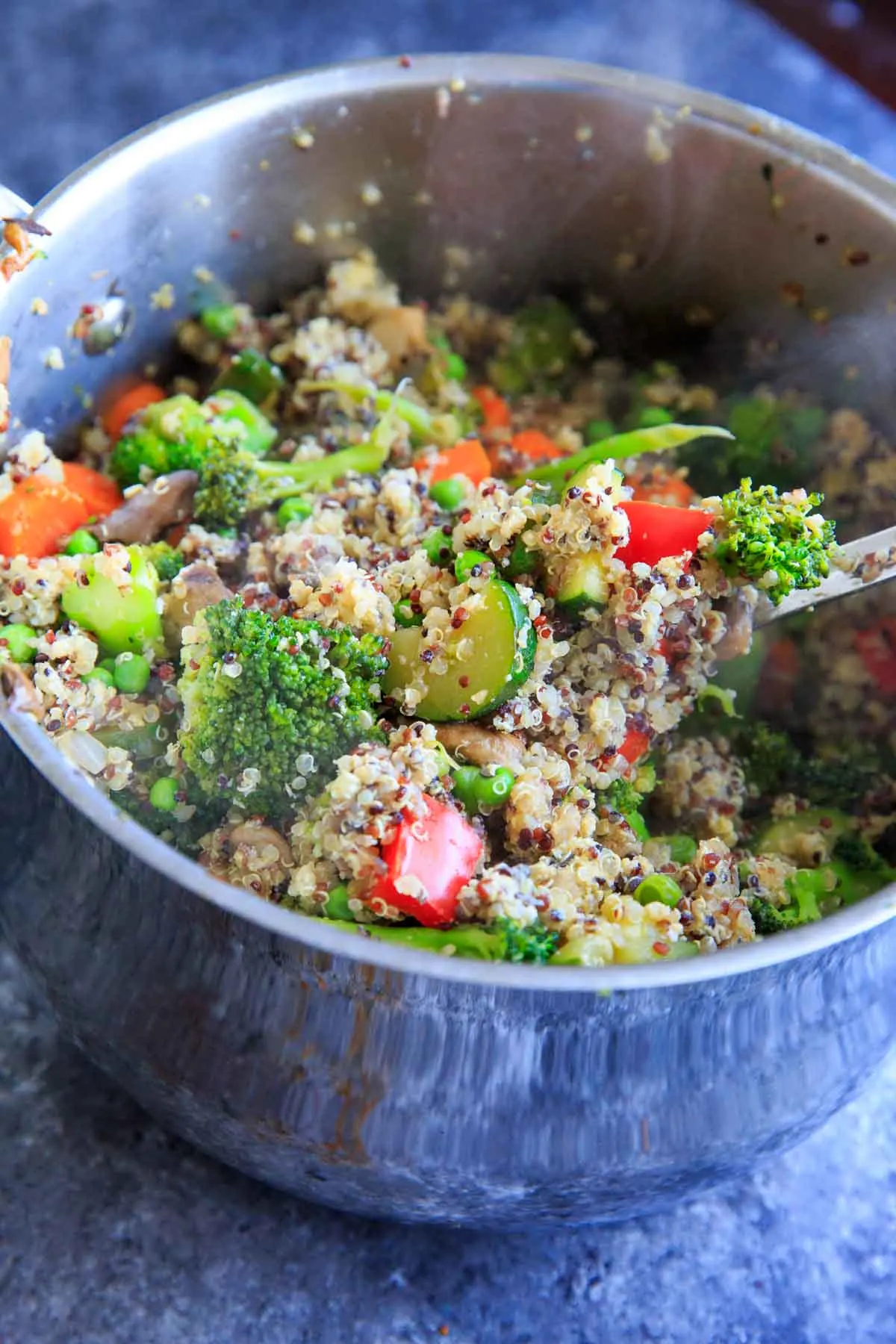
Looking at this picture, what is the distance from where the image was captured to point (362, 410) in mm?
2123

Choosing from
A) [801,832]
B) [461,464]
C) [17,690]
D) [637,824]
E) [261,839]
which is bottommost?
[801,832]

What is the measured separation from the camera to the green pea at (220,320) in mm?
2174

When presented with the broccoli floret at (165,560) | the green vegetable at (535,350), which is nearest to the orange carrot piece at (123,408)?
the broccoli floret at (165,560)

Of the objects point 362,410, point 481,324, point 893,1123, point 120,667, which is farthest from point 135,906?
point 481,324

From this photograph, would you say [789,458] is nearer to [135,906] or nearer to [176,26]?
[135,906]

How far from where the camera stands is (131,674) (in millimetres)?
1693

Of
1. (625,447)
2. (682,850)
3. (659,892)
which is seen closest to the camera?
(659,892)

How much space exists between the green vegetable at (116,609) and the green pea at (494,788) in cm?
51

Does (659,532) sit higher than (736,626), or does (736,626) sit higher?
(659,532)

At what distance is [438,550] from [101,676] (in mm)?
466

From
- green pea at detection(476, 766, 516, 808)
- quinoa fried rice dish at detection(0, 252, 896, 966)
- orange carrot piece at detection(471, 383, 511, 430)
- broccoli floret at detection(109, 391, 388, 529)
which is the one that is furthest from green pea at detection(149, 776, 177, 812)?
orange carrot piece at detection(471, 383, 511, 430)

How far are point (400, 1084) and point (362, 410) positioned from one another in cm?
115

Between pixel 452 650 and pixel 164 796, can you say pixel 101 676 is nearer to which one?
pixel 164 796

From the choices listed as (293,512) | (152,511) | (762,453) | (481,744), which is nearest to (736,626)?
(481,744)
